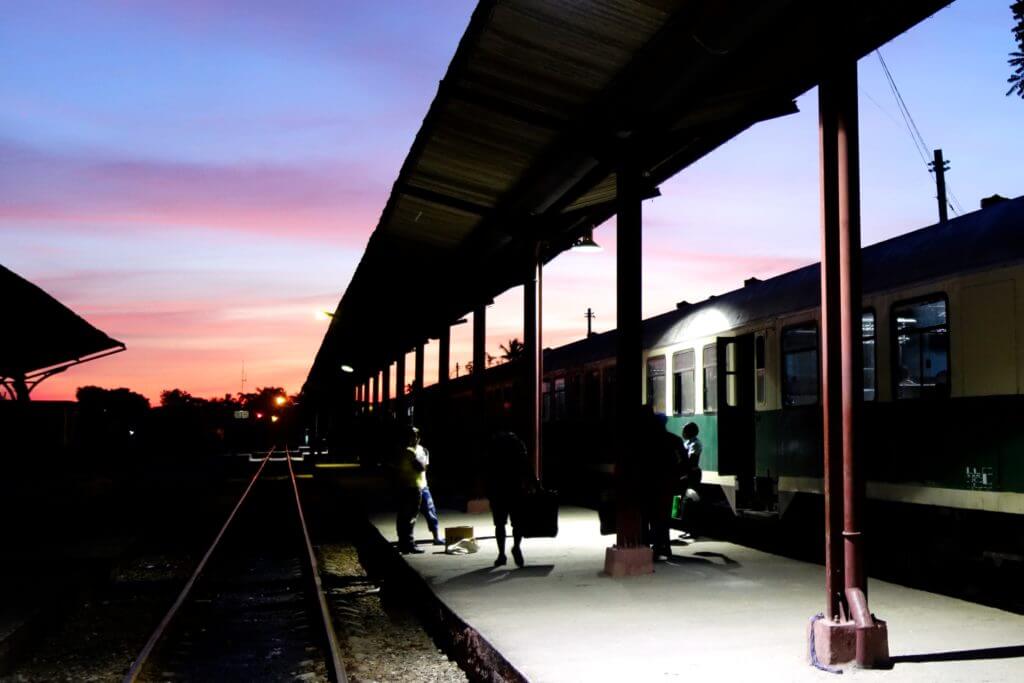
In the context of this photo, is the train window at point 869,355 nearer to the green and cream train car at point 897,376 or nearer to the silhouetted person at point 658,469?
the green and cream train car at point 897,376

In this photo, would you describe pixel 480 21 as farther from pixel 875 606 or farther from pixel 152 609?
pixel 152 609

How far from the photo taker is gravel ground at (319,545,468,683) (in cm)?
831

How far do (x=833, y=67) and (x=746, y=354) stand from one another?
25.7 feet

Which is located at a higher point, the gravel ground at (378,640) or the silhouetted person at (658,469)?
the silhouetted person at (658,469)

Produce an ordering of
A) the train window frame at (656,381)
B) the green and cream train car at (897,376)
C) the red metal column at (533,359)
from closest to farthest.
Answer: the green and cream train car at (897,376) → the red metal column at (533,359) → the train window frame at (656,381)

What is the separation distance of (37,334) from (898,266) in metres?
17.3

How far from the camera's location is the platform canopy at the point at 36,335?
1858cm

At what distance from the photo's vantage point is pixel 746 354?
14.9 meters

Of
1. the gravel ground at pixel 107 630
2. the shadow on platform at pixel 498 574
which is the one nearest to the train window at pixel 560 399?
the gravel ground at pixel 107 630

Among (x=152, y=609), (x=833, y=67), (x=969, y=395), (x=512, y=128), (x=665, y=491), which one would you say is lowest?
(x=152, y=609)

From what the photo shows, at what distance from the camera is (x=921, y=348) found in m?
11.1

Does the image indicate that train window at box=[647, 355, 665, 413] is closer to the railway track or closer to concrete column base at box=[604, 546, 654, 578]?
the railway track

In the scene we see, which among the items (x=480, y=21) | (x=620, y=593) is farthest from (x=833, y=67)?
(x=620, y=593)

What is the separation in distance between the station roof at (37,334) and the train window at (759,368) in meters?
10.9
